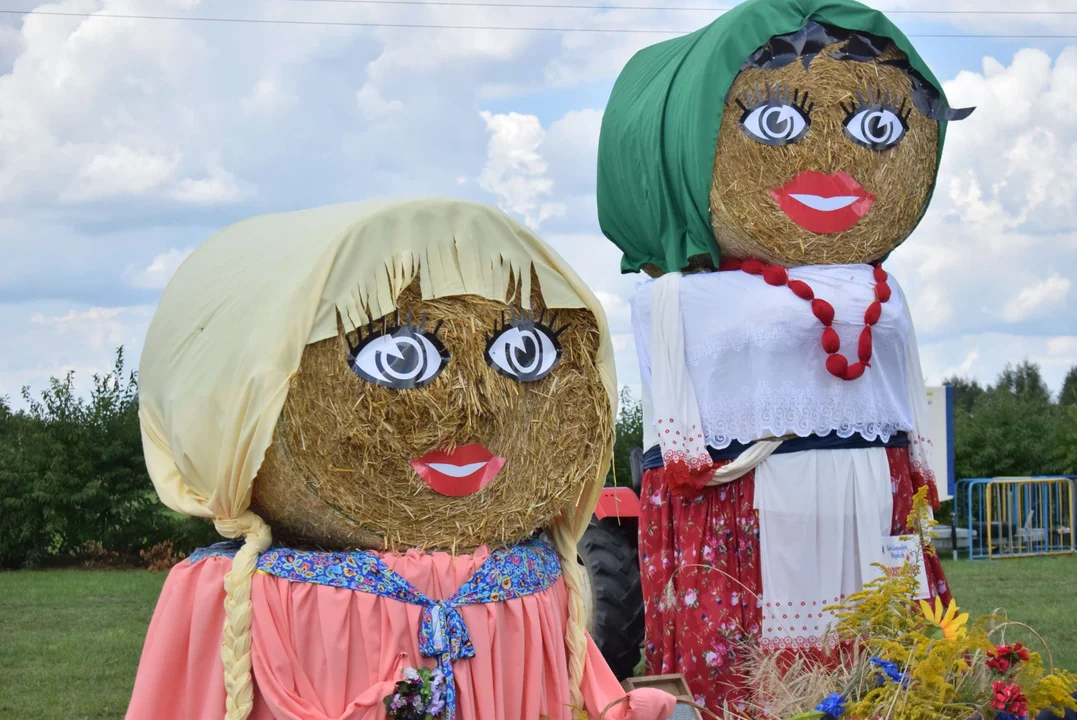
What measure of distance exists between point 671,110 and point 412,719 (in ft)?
8.63

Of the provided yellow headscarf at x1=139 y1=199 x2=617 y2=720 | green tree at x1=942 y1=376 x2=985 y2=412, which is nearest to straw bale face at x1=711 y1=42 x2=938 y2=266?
yellow headscarf at x1=139 y1=199 x2=617 y2=720

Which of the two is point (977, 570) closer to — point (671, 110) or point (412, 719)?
point (671, 110)

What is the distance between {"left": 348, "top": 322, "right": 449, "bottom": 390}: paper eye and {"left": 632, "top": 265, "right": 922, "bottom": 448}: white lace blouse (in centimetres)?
187

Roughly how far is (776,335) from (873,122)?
35.0 inches

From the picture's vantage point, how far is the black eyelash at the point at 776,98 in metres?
4.52

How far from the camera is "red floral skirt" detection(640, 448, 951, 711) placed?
14.5 feet

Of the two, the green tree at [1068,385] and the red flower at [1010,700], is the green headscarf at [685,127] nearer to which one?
the red flower at [1010,700]

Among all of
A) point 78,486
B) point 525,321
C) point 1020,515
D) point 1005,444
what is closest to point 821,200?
point 525,321

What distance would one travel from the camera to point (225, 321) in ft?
9.41

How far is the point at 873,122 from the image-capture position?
15.1 ft

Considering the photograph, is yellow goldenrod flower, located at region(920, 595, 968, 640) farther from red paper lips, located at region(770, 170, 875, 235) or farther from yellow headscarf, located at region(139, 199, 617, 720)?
red paper lips, located at region(770, 170, 875, 235)

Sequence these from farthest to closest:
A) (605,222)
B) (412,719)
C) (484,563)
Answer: (605,222) < (484,563) < (412,719)

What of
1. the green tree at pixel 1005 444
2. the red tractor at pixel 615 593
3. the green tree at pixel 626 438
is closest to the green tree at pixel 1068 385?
the green tree at pixel 1005 444

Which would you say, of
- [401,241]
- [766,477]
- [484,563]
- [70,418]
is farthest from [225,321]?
[70,418]
